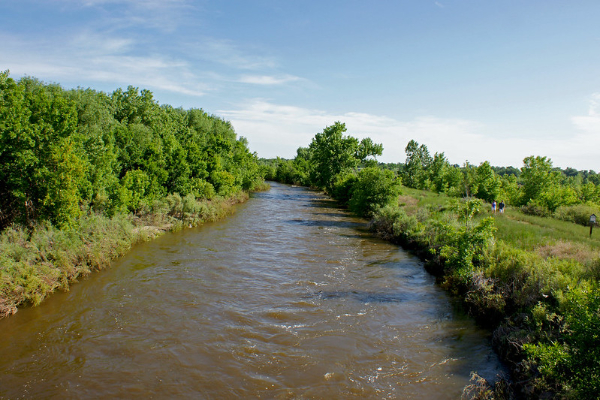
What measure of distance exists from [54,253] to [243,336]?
8469 mm

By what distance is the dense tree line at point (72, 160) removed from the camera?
47.7 ft

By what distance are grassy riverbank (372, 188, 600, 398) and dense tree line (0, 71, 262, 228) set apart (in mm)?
16827

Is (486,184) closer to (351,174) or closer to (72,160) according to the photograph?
(351,174)

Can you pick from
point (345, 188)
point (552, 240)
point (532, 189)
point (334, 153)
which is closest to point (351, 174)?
point (345, 188)

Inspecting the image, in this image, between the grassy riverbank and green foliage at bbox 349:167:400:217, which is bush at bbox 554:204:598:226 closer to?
the grassy riverbank

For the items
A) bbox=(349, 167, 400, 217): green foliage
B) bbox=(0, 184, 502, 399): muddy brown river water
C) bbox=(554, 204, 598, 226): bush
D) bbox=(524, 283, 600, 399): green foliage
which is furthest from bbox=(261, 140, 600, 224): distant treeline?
bbox=(524, 283, 600, 399): green foliage

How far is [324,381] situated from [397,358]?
8.07 ft

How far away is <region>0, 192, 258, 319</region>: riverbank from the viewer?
456 inches

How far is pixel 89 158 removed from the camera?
18.2 metres

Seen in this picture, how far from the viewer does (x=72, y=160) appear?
1502cm

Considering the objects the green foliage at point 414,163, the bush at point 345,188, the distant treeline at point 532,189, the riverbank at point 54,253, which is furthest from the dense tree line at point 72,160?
the green foliage at point 414,163

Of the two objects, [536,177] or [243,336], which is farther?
[536,177]

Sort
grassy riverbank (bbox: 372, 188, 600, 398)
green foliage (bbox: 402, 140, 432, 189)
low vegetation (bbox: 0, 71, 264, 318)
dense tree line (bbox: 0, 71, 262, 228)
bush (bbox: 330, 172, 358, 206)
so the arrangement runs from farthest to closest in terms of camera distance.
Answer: green foliage (bbox: 402, 140, 432, 189)
bush (bbox: 330, 172, 358, 206)
dense tree line (bbox: 0, 71, 262, 228)
low vegetation (bbox: 0, 71, 264, 318)
grassy riverbank (bbox: 372, 188, 600, 398)

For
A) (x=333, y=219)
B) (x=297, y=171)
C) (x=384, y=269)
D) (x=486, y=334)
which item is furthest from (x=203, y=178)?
(x=297, y=171)
